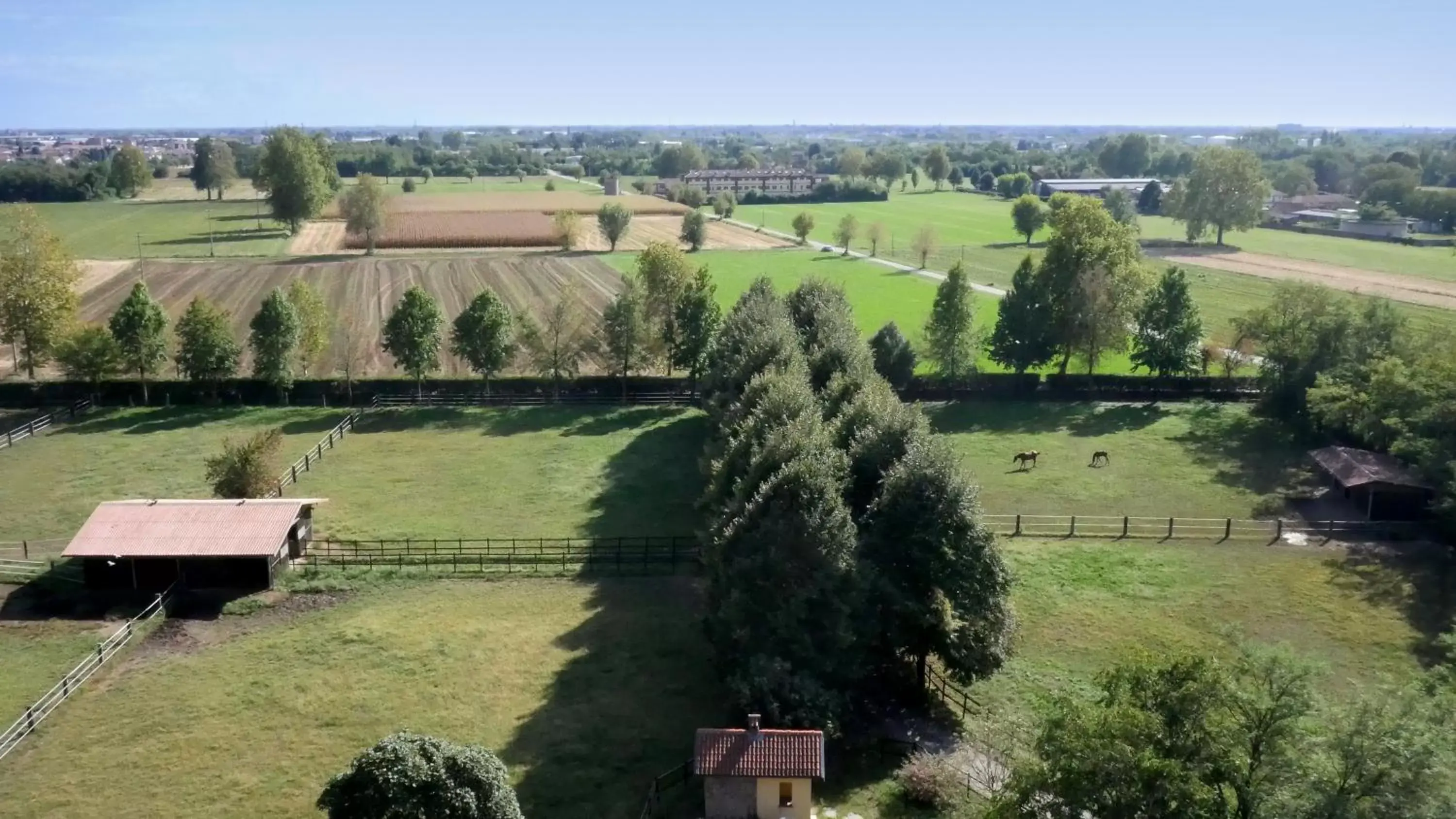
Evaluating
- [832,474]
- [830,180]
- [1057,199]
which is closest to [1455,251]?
[1057,199]

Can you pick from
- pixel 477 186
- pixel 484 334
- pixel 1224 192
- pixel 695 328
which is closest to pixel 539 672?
pixel 695 328

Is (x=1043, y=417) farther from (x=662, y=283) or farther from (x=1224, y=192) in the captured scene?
(x=1224, y=192)

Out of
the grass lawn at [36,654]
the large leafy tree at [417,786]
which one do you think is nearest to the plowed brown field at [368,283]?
the grass lawn at [36,654]

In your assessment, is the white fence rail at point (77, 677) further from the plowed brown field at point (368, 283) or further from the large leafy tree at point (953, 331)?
the large leafy tree at point (953, 331)

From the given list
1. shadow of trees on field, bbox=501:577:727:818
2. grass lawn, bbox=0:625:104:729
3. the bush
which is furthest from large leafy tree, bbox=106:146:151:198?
the bush

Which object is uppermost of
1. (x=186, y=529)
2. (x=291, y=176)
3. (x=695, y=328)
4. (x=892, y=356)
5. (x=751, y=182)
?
(x=751, y=182)

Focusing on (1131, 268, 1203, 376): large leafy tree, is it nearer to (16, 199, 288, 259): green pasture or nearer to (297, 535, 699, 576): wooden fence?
(297, 535, 699, 576): wooden fence

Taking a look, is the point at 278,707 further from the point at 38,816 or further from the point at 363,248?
the point at 363,248
